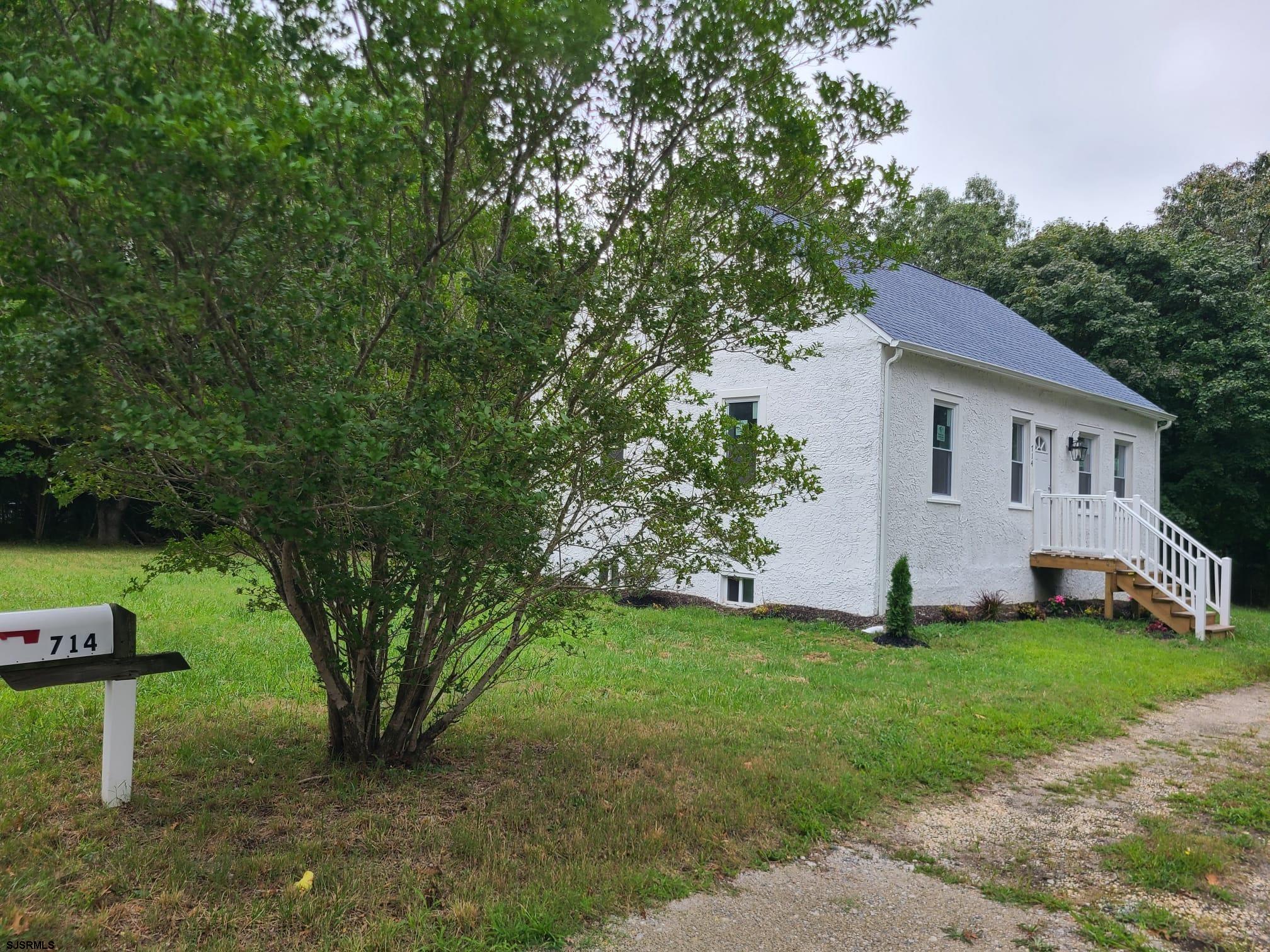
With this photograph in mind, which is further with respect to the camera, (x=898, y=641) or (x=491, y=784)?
→ (x=898, y=641)

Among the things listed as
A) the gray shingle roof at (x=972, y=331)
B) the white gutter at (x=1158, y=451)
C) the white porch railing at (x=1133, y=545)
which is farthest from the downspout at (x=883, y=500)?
the white gutter at (x=1158, y=451)

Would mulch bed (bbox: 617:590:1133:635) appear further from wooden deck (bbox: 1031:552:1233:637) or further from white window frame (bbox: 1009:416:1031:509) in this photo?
white window frame (bbox: 1009:416:1031:509)

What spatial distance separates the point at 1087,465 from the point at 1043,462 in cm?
190

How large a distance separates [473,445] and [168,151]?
1.54 metres

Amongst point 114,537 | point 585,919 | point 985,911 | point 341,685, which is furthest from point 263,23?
point 114,537

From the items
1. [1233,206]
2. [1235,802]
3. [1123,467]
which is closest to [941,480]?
[1123,467]

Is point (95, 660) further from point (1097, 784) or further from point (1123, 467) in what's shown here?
point (1123, 467)

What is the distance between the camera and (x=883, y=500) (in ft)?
40.3

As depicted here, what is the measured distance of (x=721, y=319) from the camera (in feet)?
16.8

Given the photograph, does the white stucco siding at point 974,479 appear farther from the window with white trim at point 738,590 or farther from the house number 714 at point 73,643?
the house number 714 at point 73,643

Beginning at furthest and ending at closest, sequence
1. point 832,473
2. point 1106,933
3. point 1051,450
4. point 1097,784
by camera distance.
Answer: point 1051,450, point 832,473, point 1097,784, point 1106,933

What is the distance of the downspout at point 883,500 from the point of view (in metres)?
12.3

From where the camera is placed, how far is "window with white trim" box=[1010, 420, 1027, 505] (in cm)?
1520

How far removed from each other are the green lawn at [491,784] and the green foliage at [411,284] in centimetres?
80
